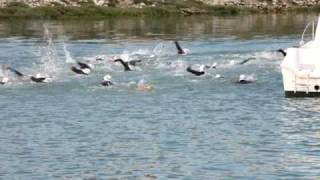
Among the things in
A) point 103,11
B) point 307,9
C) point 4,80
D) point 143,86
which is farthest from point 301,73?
point 307,9

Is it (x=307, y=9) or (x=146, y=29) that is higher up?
(x=146, y=29)

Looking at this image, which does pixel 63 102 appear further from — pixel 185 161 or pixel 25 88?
pixel 185 161

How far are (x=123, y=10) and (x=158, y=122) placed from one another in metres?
112

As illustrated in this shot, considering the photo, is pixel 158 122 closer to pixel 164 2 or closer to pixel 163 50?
pixel 163 50

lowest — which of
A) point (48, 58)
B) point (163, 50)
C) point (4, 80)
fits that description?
point (163, 50)

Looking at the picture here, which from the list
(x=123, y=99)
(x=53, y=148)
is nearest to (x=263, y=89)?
(x=123, y=99)

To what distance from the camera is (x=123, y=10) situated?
149 metres

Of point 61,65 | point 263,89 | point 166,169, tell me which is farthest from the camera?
point 61,65

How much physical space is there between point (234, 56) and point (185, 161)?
34.9m

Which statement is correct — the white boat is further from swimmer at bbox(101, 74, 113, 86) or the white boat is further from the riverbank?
the riverbank

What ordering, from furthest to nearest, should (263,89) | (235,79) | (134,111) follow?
(235,79), (263,89), (134,111)

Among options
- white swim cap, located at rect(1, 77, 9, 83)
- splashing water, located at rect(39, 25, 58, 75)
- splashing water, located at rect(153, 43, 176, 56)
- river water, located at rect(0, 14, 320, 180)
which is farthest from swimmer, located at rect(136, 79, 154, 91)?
splashing water, located at rect(153, 43, 176, 56)

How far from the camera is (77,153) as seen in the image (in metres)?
31.1

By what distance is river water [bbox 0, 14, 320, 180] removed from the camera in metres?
28.8
